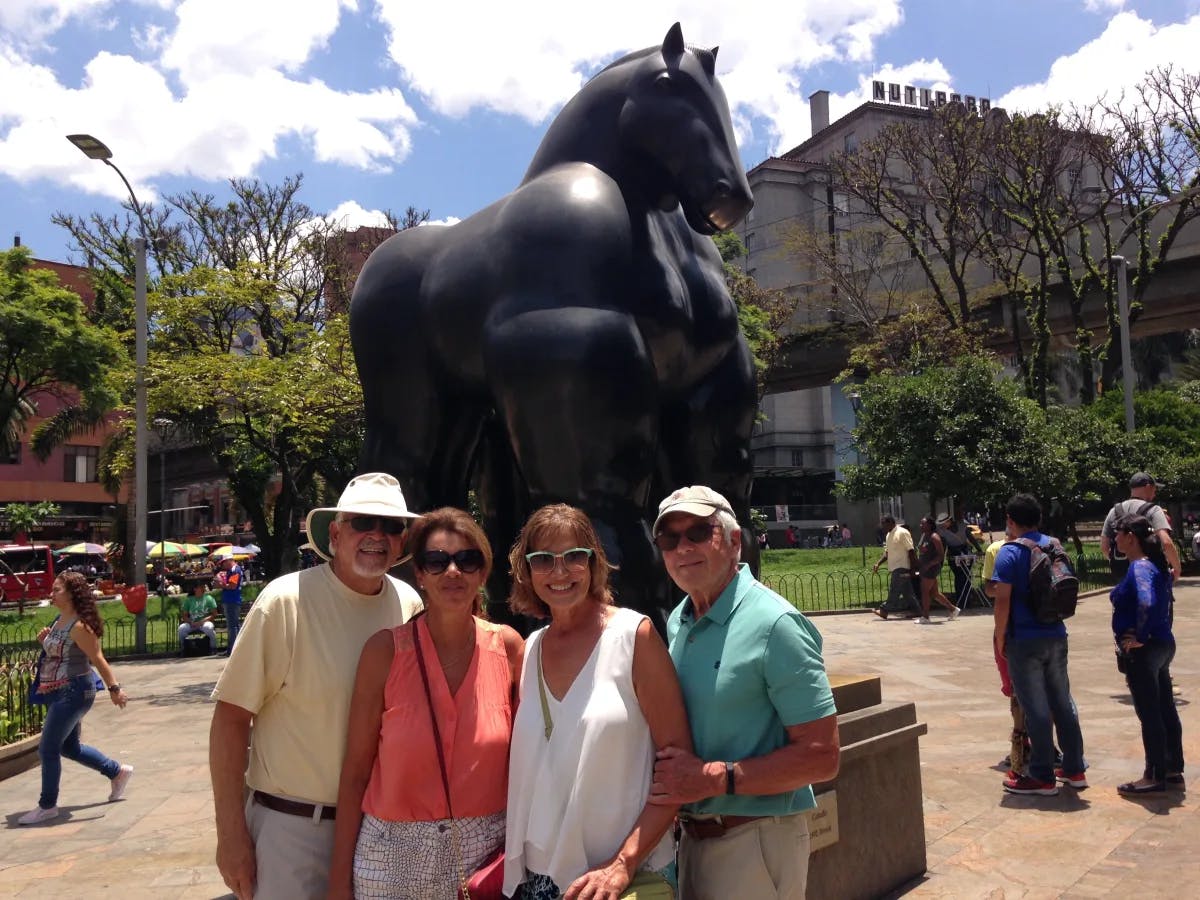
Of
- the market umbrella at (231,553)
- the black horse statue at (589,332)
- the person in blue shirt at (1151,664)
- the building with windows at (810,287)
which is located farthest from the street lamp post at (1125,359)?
the market umbrella at (231,553)

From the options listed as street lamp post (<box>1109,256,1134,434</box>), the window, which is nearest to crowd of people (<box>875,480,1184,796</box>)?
street lamp post (<box>1109,256,1134,434</box>)

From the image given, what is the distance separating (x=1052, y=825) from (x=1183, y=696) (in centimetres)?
430

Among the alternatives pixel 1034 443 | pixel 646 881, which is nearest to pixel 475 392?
pixel 646 881

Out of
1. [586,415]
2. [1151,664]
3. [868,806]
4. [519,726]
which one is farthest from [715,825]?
[1151,664]

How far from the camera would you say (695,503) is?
224 centimetres

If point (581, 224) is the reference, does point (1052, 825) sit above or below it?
below

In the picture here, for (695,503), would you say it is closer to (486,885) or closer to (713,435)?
(486,885)

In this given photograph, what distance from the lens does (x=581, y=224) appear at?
3.47 meters

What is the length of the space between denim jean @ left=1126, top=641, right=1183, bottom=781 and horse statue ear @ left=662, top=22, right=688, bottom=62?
432 cm

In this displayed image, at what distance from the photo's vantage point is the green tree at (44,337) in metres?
22.9

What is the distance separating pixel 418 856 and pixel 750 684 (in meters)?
0.80

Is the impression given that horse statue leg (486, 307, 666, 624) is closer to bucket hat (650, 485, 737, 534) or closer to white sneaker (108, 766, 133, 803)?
bucket hat (650, 485, 737, 534)

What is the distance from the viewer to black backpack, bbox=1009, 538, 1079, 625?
563 cm

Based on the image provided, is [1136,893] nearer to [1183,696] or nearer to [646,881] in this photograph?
[646,881]
